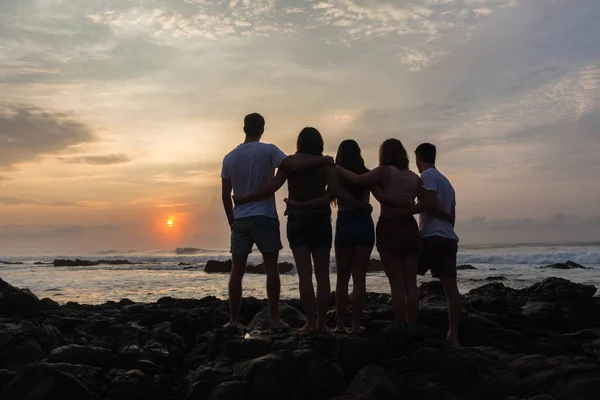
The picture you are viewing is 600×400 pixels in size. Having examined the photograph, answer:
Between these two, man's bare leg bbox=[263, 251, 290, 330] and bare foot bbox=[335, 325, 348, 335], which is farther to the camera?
man's bare leg bbox=[263, 251, 290, 330]

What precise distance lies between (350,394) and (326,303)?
1312 mm

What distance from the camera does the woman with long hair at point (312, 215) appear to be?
5488 mm

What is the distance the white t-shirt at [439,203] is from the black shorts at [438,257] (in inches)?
2.8

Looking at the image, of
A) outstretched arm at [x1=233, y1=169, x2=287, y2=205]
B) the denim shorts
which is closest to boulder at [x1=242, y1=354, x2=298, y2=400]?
the denim shorts

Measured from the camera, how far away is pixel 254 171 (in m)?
5.76

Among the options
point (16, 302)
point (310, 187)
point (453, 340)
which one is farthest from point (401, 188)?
point (16, 302)

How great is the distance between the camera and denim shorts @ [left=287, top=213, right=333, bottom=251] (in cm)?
550

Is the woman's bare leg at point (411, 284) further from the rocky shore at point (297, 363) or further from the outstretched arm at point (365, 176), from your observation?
the outstretched arm at point (365, 176)

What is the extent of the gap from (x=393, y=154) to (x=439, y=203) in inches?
32.1

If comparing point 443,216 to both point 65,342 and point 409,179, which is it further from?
point 65,342

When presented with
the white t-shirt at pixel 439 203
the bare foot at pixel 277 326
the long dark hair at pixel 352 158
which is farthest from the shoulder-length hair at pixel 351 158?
the bare foot at pixel 277 326

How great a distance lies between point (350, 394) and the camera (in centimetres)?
439

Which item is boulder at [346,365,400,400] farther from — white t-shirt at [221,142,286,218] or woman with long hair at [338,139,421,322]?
white t-shirt at [221,142,286,218]

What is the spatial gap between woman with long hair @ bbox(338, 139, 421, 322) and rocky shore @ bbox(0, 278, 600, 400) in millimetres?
453
